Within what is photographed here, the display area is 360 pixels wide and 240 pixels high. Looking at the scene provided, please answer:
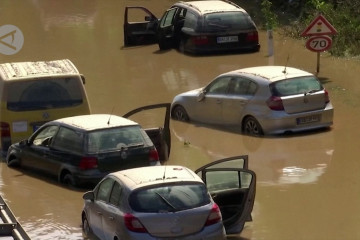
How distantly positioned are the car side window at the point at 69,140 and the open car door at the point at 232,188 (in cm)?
314

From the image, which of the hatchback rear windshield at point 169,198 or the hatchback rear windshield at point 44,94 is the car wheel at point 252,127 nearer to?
the hatchback rear windshield at point 44,94

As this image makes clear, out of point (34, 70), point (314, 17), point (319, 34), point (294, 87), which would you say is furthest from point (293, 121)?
point (314, 17)

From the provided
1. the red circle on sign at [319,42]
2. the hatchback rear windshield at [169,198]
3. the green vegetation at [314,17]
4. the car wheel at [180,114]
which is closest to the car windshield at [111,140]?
the hatchback rear windshield at [169,198]

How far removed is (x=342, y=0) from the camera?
3225 cm

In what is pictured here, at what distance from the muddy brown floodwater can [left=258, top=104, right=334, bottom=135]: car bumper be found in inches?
8.2

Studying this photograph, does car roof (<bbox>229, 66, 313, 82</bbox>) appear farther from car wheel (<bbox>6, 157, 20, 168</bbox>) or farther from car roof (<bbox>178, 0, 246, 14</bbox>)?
car roof (<bbox>178, 0, 246, 14</bbox>)

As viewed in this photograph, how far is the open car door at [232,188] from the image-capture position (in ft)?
47.3

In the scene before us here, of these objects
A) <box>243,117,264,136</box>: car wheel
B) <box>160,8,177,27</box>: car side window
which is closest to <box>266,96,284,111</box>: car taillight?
<box>243,117,264,136</box>: car wheel

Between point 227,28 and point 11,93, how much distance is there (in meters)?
11.1

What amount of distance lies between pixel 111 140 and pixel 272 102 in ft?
14.7

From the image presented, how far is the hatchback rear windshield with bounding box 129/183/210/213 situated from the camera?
43.0ft

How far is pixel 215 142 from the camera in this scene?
21.0 m

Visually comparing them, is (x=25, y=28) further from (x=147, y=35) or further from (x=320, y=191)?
(x=320, y=191)

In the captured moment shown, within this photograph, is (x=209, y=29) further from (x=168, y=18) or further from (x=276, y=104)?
(x=276, y=104)
